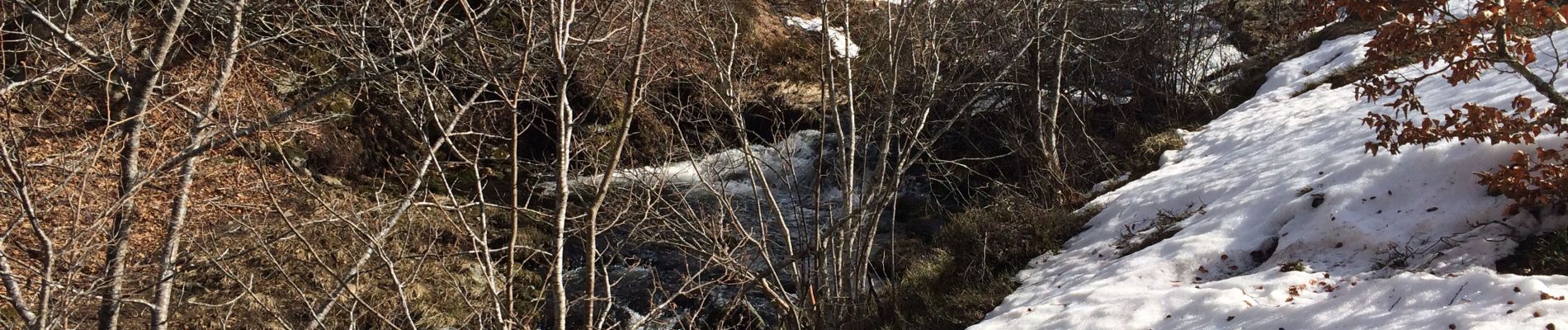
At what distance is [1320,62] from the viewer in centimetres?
1103

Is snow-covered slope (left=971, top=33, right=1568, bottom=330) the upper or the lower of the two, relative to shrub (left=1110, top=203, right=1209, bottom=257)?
upper

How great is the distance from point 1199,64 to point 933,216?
15.4 ft

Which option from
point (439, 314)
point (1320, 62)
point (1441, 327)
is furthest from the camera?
point (1320, 62)

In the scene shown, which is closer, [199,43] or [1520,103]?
[1520,103]

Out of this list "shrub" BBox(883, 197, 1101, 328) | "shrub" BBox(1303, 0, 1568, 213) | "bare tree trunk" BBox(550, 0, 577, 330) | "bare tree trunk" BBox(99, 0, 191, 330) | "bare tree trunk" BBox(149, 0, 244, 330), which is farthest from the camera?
"shrub" BBox(883, 197, 1101, 328)

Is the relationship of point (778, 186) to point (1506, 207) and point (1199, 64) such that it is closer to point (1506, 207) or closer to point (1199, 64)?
point (1199, 64)

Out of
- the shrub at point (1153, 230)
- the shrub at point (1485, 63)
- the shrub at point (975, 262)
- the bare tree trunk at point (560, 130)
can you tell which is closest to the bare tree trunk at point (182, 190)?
the bare tree trunk at point (560, 130)

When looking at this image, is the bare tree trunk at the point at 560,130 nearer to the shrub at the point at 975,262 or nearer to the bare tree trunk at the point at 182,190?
the bare tree trunk at the point at 182,190

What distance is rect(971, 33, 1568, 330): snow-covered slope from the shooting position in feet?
13.4

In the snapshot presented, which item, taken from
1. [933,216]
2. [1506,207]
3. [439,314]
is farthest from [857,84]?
[1506,207]

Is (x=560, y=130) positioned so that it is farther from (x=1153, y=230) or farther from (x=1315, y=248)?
(x=1153, y=230)

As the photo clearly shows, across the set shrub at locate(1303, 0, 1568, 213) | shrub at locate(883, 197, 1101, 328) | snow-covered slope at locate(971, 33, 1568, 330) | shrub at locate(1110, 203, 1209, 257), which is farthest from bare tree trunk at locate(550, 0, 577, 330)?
shrub at locate(1110, 203, 1209, 257)

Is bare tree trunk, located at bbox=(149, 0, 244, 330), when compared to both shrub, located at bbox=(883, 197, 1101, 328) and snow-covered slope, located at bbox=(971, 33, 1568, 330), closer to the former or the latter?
shrub, located at bbox=(883, 197, 1101, 328)

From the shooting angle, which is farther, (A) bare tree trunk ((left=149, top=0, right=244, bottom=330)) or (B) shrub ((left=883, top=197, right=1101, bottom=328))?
(B) shrub ((left=883, top=197, right=1101, bottom=328))
